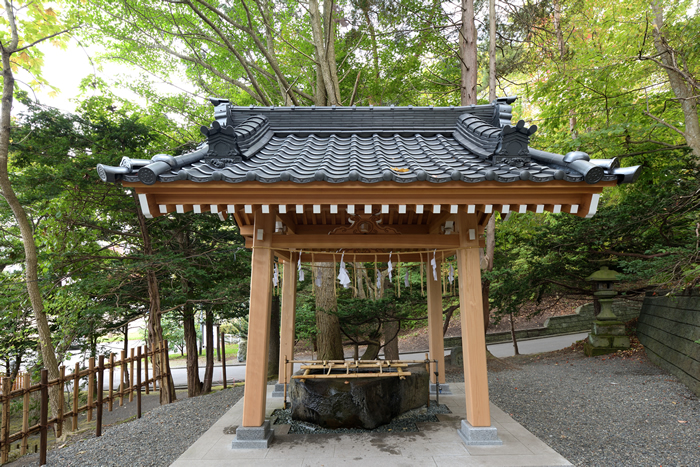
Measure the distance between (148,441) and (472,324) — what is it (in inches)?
186

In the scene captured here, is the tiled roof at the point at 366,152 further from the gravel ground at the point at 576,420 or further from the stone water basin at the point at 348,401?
the gravel ground at the point at 576,420

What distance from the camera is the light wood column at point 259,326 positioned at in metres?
3.96

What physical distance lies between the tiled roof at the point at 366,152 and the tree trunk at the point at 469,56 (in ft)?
10.6

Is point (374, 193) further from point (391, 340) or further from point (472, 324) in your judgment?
point (391, 340)

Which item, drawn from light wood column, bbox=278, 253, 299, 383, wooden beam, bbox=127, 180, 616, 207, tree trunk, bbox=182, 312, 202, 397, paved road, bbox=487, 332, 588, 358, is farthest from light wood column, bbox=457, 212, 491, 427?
paved road, bbox=487, 332, 588, 358

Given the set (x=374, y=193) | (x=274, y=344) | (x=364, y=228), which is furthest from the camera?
(x=274, y=344)

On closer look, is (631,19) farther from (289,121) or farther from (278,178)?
(278,178)

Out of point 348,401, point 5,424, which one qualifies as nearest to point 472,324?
point 348,401

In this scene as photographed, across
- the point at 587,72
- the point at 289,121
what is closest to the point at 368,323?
the point at 289,121

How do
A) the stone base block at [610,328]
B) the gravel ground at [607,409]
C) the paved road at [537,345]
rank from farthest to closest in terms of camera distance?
the paved road at [537,345], the stone base block at [610,328], the gravel ground at [607,409]

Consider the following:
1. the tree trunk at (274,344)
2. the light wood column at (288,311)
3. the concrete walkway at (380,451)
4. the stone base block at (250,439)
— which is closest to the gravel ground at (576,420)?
the concrete walkway at (380,451)

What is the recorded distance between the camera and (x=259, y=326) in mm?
4035

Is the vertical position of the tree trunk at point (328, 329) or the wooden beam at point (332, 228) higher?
the wooden beam at point (332, 228)

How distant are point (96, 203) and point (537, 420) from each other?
10352 mm
